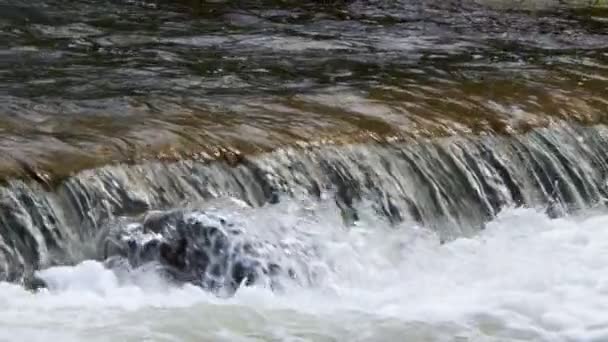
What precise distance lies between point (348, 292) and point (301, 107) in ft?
6.29

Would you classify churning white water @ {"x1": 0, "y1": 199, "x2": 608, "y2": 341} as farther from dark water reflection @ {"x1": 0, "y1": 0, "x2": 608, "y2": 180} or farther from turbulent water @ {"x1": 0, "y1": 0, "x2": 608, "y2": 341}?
dark water reflection @ {"x1": 0, "y1": 0, "x2": 608, "y2": 180}

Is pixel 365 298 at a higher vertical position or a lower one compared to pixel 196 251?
lower

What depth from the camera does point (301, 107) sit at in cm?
809

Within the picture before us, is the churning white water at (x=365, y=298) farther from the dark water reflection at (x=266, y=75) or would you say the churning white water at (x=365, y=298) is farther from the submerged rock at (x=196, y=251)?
the dark water reflection at (x=266, y=75)

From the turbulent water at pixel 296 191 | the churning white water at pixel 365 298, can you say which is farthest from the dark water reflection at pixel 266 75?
the churning white water at pixel 365 298

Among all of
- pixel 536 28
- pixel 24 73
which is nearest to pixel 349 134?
pixel 24 73

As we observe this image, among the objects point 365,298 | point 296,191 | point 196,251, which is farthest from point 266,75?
point 365,298

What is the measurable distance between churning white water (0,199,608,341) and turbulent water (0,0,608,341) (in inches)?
0.6

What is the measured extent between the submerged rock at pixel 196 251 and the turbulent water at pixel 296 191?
0.03ft

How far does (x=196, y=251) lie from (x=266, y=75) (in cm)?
296

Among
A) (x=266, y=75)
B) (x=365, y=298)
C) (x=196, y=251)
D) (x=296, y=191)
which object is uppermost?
(x=266, y=75)

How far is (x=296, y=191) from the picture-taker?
23.4 feet

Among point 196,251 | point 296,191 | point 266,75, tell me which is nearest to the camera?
point 196,251

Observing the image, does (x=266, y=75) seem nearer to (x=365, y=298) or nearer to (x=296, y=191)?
(x=296, y=191)
